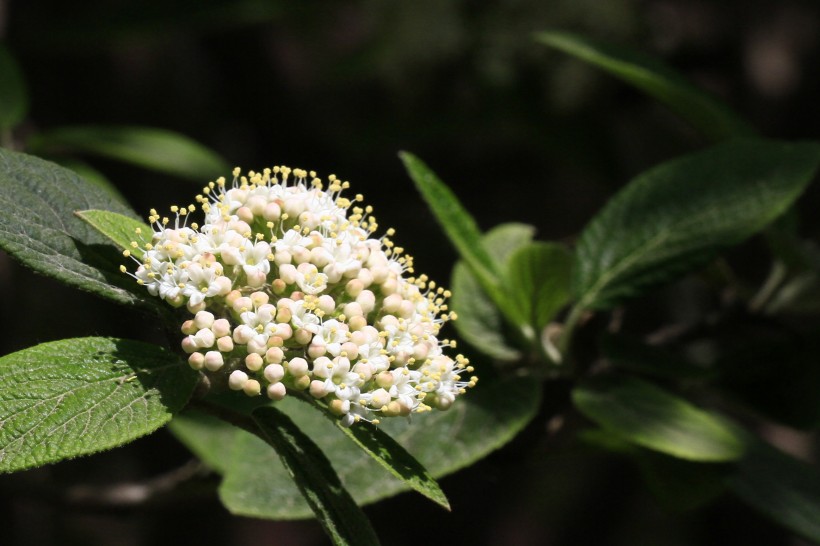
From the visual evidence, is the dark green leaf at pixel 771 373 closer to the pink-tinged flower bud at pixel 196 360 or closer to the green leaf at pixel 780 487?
the green leaf at pixel 780 487

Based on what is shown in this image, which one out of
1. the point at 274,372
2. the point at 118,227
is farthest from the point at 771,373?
the point at 118,227

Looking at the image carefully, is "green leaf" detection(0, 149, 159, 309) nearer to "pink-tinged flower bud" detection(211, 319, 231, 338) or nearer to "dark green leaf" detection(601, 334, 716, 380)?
"pink-tinged flower bud" detection(211, 319, 231, 338)

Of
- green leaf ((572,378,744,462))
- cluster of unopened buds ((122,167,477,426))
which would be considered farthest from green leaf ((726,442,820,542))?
cluster of unopened buds ((122,167,477,426))

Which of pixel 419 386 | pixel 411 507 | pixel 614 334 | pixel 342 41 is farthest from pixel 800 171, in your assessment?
pixel 342 41

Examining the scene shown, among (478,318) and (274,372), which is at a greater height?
(274,372)

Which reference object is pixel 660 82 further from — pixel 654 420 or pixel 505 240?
pixel 654 420

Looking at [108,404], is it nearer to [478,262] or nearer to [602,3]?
[478,262]
